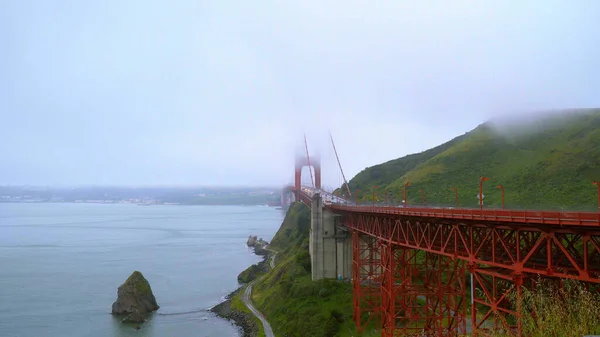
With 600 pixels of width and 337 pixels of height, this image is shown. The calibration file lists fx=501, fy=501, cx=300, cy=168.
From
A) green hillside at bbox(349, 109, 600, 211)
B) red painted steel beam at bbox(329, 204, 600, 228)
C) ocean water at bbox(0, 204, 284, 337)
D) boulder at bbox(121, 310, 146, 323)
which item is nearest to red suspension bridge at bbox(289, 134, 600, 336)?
red painted steel beam at bbox(329, 204, 600, 228)

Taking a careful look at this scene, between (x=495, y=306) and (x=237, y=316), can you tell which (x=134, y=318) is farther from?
(x=495, y=306)

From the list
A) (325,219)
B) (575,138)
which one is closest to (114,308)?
(325,219)

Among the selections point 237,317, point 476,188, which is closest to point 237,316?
point 237,317

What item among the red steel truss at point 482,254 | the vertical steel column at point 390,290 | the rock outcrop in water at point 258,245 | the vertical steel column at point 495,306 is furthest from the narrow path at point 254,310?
the rock outcrop in water at point 258,245

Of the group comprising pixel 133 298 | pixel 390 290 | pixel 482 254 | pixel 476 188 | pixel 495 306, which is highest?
pixel 476 188

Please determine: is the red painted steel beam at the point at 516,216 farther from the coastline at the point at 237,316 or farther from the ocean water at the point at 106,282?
the ocean water at the point at 106,282

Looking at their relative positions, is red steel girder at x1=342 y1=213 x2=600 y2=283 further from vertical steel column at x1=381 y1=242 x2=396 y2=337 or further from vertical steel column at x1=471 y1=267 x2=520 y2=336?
vertical steel column at x1=381 y1=242 x2=396 y2=337
